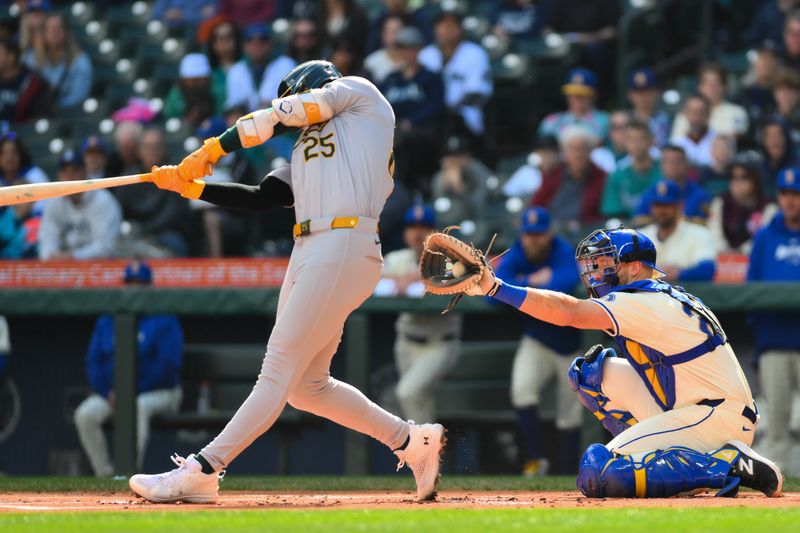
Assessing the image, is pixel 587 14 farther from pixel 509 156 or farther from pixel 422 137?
pixel 422 137

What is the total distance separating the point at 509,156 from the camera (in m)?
11.7

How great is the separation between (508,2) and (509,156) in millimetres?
1564

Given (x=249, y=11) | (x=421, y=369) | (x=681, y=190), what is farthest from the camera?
(x=249, y=11)

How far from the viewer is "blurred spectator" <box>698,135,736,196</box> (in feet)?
33.8

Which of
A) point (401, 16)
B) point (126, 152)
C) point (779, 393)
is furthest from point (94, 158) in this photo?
point (779, 393)

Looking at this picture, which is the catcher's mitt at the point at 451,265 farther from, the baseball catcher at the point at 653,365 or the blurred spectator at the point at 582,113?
the blurred spectator at the point at 582,113

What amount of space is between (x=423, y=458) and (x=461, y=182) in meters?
5.09

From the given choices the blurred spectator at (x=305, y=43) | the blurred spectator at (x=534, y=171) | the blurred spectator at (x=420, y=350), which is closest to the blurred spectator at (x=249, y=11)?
the blurred spectator at (x=305, y=43)

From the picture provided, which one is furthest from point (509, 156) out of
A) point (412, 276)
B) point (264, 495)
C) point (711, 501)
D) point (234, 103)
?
point (711, 501)

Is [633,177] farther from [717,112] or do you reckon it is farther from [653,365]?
[653,365]

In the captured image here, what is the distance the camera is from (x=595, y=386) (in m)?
5.91

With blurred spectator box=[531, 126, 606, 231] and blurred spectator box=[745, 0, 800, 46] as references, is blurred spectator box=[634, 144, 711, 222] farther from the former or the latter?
blurred spectator box=[745, 0, 800, 46]

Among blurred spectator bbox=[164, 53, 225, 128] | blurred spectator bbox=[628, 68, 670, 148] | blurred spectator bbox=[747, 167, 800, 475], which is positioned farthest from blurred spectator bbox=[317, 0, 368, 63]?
blurred spectator bbox=[747, 167, 800, 475]

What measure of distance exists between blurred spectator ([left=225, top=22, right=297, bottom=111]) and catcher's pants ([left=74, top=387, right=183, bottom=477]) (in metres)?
3.87
